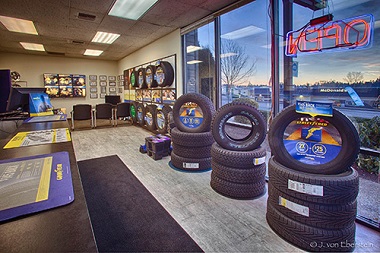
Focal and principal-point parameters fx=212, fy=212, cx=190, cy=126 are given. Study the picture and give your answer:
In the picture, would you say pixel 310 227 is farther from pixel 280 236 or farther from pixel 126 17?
pixel 126 17

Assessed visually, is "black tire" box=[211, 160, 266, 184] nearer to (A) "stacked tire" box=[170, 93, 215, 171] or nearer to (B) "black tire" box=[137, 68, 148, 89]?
(A) "stacked tire" box=[170, 93, 215, 171]

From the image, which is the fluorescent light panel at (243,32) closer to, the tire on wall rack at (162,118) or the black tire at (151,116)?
the tire on wall rack at (162,118)

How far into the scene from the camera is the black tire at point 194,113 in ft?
11.7

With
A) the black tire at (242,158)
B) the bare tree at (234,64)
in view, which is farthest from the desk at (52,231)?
the bare tree at (234,64)

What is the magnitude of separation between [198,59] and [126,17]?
181 centimetres

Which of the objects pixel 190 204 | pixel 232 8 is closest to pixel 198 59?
pixel 232 8

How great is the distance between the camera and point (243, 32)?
152 inches

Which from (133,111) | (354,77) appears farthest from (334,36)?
(133,111)

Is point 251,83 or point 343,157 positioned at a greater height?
point 251,83

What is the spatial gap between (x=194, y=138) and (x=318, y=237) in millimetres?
2110

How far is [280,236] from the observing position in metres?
1.94

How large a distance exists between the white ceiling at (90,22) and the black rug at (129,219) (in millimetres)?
3135

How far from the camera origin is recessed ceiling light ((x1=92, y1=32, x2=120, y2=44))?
600 cm

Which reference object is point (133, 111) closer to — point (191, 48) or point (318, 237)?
point (191, 48)
